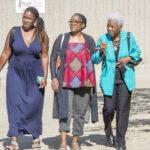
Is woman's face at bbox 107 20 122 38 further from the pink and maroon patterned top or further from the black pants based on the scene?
the black pants

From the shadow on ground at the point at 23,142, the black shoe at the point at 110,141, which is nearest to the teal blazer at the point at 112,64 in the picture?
the black shoe at the point at 110,141

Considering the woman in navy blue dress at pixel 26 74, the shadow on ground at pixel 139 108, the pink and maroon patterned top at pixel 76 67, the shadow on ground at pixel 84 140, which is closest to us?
the pink and maroon patterned top at pixel 76 67

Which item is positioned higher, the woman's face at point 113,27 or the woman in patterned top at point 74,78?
the woman's face at point 113,27

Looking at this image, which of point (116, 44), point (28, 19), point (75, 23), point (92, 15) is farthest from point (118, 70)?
point (92, 15)

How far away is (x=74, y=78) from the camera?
621cm

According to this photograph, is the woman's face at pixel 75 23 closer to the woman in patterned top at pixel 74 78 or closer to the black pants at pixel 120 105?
the woman in patterned top at pixel 74 78

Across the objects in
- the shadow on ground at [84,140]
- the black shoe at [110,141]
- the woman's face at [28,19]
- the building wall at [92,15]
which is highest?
the building wall at [92,15]

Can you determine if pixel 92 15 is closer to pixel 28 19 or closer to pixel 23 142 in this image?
pixel 23 142

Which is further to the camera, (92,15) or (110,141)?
(92,15)

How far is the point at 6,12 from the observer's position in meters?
31.4

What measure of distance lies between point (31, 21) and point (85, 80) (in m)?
0.97

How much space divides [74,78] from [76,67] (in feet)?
0.44

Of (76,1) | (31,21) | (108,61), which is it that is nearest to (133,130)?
(108,61)

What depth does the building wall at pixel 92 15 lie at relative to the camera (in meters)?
30.9
